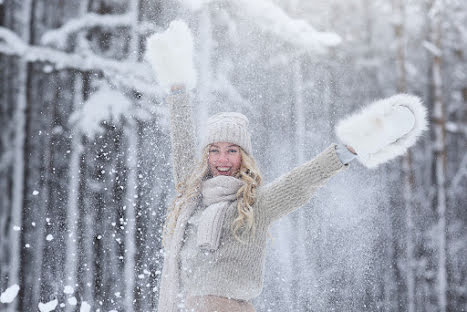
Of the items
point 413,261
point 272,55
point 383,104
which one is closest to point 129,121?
point 272,55

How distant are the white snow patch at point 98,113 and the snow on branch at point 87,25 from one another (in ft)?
2.73

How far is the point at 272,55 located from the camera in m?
5.98

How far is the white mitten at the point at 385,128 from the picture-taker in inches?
92.2

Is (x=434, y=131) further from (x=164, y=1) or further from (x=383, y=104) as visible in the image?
(x=383, y=104)

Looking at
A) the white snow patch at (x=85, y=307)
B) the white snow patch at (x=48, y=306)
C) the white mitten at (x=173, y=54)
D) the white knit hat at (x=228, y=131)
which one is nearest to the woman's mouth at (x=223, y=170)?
the white knit hat at (x=228, y=131)

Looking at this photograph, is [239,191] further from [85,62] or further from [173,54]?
[85,62]

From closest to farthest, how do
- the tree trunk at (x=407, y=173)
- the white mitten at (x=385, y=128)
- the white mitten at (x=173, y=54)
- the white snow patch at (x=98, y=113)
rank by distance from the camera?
the white mitten at (x=385, y=128) < the white mitten at (x=173, y=54) < the white snow patch at (x=98, y=113) < the tree trunk at (x=407, y=173)

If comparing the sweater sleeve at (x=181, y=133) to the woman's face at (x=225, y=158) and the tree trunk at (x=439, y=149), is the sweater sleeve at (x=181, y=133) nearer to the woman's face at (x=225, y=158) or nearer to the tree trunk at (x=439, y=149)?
the woman's face at (x=225, y=158)

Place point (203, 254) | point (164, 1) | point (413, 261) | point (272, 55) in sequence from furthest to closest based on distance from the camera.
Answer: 1. point (413, 261)
2. point (272, 55)
3. point (164, 1)
4. point (203, 254)

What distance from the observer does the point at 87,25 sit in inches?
221

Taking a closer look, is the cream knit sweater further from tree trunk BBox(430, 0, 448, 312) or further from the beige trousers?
tree trunk BBox(430, 0, 448, 312)

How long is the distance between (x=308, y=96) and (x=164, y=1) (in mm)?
2024

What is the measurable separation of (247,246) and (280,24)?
3.87 meters

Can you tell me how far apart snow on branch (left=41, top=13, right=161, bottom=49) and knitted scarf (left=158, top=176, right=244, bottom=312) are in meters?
3.37
